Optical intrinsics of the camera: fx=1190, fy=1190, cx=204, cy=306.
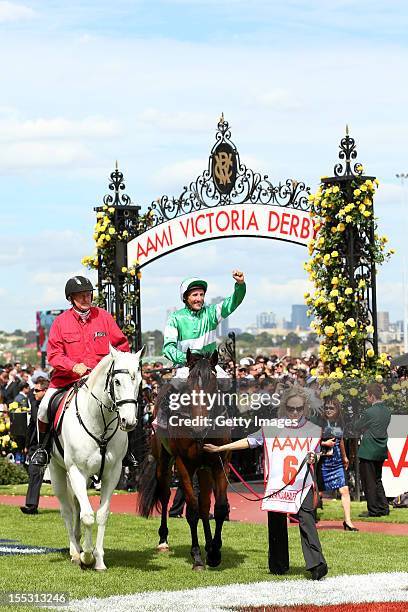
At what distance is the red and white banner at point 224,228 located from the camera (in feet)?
62.5

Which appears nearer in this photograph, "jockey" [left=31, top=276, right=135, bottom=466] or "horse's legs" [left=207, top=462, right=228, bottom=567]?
"horse's legs" [left=207, top=462, right=228, bottom=567]

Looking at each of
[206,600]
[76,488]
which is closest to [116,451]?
[76,488]

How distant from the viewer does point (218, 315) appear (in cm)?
1155

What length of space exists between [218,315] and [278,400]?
126cm

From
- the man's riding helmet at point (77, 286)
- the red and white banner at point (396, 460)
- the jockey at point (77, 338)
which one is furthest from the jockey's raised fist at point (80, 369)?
the red and white banner at point (396, 460)

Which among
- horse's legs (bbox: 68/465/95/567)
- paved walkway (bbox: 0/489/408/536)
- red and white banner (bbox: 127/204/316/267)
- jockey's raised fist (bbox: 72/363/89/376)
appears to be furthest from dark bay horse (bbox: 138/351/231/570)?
red and white banner (bbox: 127/204/316/267)

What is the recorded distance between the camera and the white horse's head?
398 inches

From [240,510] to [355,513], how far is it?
1763 mm

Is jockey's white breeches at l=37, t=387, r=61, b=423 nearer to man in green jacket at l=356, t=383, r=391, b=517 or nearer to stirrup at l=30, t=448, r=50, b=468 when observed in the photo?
stirrup at l=30, t=448, r=50, b=468

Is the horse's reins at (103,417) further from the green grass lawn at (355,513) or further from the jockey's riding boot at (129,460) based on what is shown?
the green grass lawn at (355,513)

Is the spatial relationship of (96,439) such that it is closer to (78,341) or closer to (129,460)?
(129,460)

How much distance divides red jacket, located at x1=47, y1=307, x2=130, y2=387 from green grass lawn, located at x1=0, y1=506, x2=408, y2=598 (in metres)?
1.90

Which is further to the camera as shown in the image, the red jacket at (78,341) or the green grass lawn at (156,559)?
the red jacket at (78,341)

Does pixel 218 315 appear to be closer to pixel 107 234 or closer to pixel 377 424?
pixel 377 424
